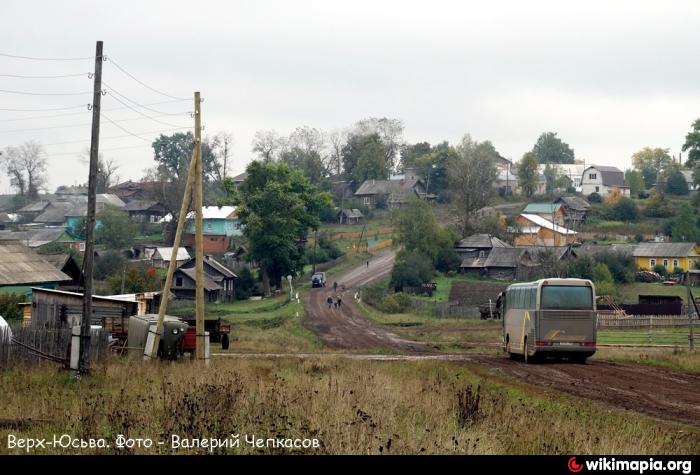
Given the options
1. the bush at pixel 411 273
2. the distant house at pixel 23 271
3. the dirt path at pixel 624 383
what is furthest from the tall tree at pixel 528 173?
the dirt path at pixel 624 383

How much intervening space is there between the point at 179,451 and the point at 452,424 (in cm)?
484

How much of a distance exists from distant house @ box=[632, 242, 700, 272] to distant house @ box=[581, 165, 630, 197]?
210 feet

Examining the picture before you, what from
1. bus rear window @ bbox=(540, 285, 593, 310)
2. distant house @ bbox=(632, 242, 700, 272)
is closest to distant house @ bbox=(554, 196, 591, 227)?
distant house @ bbox=(632, 242, 700, 272)

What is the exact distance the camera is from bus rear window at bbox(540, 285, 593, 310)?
115ft

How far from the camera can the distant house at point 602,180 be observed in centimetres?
16788

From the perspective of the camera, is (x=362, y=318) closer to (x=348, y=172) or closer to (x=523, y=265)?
(x=523, y=265)

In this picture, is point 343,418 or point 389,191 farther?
point 389,191

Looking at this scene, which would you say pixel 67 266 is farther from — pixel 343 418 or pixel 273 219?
pixel 343 418

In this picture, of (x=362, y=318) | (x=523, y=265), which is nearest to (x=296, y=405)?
(x=362, y=318)

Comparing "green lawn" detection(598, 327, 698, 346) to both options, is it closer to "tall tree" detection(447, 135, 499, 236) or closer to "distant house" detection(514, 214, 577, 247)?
"distant house" detection(514, 214, 577, 247)

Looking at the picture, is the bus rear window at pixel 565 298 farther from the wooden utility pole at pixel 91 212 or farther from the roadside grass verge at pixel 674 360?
the wooden utility pole at pixel 91 212

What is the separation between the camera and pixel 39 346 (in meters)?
28.5

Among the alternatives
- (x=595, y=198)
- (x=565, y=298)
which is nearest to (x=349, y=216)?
(x=595, y=198)

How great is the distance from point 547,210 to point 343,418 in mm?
125681
